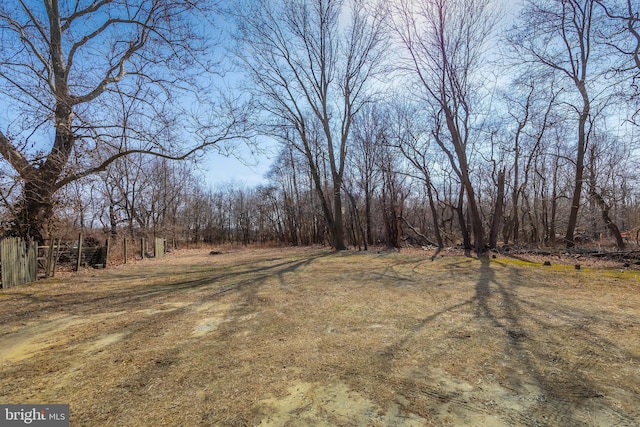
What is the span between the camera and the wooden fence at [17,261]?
691 centimetres

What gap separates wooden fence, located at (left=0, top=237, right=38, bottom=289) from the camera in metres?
6.91

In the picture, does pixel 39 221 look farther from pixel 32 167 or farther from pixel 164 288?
pixel 164 288

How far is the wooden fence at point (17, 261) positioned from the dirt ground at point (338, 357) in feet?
5.38

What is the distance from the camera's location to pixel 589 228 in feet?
75.8

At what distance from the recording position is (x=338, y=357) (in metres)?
2.94

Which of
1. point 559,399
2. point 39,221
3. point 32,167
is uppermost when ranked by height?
point 32,167

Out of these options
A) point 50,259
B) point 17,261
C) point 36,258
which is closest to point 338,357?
point 17,261

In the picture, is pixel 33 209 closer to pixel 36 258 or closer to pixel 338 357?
pixel 36 258

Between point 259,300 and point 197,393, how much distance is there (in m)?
3.05

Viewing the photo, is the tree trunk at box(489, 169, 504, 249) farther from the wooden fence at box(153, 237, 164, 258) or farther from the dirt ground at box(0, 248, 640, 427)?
the wooden fence at box(153, 237, 164, 258)

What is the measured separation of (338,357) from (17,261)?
8481 millimetres

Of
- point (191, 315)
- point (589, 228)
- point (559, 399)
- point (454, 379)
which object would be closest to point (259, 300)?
point (191, 315)

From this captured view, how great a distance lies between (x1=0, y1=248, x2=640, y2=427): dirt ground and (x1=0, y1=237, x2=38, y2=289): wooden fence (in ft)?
5.38

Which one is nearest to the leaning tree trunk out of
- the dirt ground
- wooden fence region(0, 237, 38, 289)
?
wooden fence region(0, 237, 38, 289)
